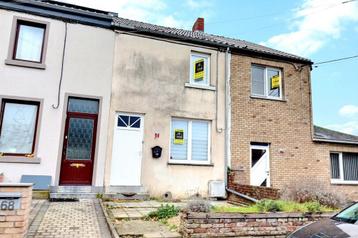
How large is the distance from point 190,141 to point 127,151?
2492 millimetres

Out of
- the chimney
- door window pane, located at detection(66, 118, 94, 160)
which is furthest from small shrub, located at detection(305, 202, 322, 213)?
the chimney

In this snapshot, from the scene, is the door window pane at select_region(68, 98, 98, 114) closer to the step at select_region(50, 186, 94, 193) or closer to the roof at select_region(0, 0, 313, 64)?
the step at select_region(50, 186, 94, 193)

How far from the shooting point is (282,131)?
42.4ft

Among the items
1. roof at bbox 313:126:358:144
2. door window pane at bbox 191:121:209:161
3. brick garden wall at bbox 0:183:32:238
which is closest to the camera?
brick garden wall at bbox 0:183:32:238

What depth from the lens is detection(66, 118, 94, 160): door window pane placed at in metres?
10.2

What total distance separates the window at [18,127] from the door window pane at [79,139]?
112cm

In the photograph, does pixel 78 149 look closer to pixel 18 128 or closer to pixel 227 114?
pixel 18 128

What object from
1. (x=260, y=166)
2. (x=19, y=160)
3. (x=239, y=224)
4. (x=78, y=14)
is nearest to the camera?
(x=239, y=224)

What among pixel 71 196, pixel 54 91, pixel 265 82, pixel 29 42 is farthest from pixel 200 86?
A: pixel 29 42

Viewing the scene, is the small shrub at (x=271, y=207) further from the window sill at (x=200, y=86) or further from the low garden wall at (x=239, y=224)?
the window sill at (x=200, y=86)

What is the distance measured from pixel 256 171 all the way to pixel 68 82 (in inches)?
319

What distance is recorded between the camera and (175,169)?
36.7 ft

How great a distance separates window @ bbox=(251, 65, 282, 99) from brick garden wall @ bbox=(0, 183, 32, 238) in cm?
1008

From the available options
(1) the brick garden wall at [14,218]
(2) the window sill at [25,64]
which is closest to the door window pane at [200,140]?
(2) the window sill at [25,64]
